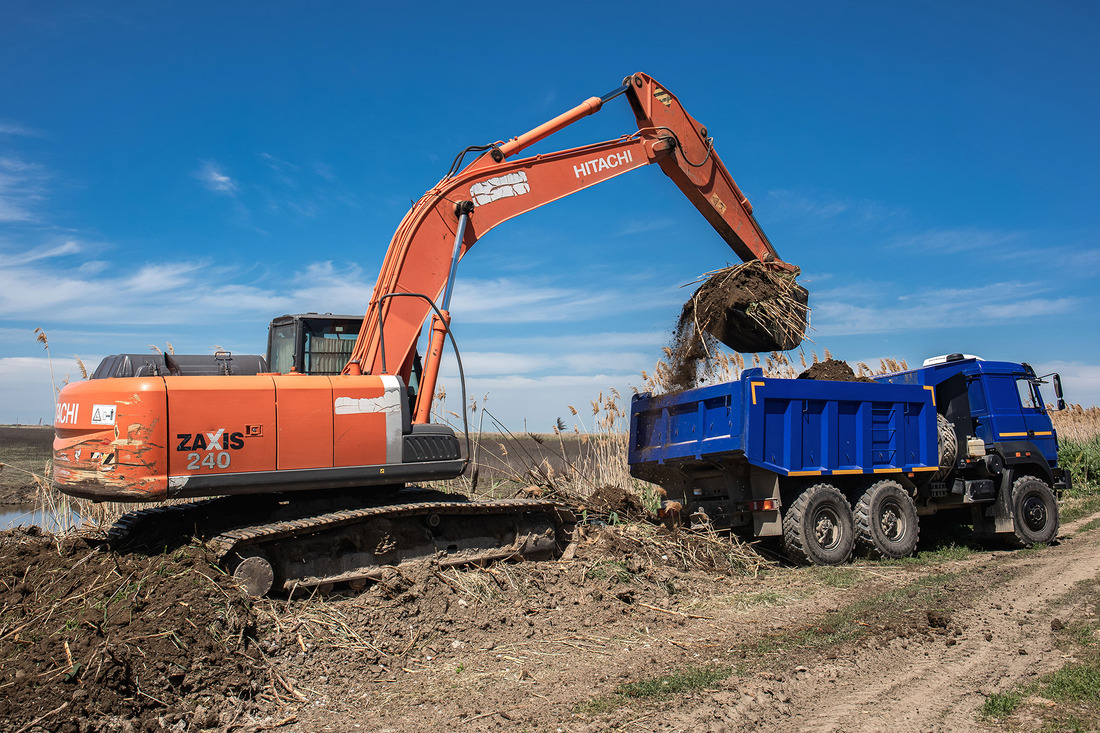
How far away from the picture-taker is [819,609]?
6.87 meters

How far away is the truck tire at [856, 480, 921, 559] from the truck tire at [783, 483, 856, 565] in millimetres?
165

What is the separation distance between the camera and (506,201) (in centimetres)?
784

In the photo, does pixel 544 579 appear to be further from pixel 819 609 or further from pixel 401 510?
pixel 819 609

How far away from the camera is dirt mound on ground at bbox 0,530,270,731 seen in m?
4.45

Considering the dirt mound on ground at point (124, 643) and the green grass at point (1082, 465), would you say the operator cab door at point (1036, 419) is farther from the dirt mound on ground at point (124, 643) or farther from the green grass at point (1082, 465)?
the dirt mound on ground at point (124, 643)

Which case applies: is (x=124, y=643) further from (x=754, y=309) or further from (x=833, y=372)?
(x=833, y=372)

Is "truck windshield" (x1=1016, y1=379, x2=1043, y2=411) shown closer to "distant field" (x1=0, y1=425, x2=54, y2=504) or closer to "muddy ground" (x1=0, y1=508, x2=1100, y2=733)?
"muddy ground" (x1=0, y1=508, x2=1100, y2=733)

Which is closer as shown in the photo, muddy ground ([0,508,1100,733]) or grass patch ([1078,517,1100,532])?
muddy ground ([0,508,1100,733])

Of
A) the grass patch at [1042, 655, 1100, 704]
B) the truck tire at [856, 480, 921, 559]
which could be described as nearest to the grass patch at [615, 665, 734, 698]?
the grass patch at [1042, 655, 1100, 704]

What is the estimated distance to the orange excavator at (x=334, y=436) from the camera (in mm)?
5840

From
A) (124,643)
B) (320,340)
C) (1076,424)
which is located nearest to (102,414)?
(124,643)

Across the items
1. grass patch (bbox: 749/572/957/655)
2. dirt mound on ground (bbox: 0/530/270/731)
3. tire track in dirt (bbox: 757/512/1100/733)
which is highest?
dirt mound on ground (bbox: 0/530/270/731)

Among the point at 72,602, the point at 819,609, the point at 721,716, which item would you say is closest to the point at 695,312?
the point at 819,609

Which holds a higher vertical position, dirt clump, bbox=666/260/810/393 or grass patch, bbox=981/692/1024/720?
dirt clump, bbox=666/260/810/393
